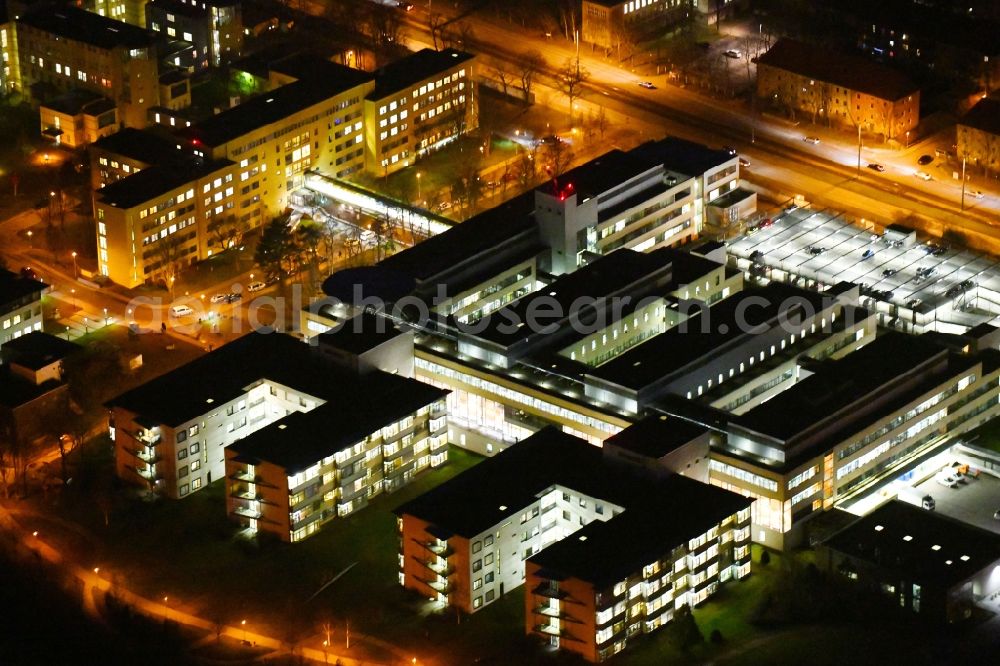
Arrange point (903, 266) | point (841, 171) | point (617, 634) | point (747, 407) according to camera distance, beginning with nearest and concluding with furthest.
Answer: point (617, 634) < point (747, 407) < point (903, 266) < point (841, 171)

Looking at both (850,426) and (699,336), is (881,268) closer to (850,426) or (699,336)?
(699,336)

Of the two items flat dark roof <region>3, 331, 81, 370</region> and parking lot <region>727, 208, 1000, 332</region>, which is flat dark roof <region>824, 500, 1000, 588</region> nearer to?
parking lot <region>727, 208, 1000, 332</region>

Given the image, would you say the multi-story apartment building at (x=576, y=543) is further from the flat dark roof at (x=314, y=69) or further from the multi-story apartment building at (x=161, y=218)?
the flat dark roof at (x=314, y=69)

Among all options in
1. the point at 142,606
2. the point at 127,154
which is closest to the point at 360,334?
the point at 142,606

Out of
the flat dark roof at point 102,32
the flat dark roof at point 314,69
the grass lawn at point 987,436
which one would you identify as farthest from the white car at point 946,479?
the flat dark roof at point 102,32

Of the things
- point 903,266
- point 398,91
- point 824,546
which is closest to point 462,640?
point 824,546

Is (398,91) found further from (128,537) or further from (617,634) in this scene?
(617,634)

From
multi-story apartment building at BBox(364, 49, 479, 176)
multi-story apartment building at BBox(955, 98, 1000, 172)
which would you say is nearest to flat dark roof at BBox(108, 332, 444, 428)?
multi-story apartment building at BBox(364, 49, 479, 176)
